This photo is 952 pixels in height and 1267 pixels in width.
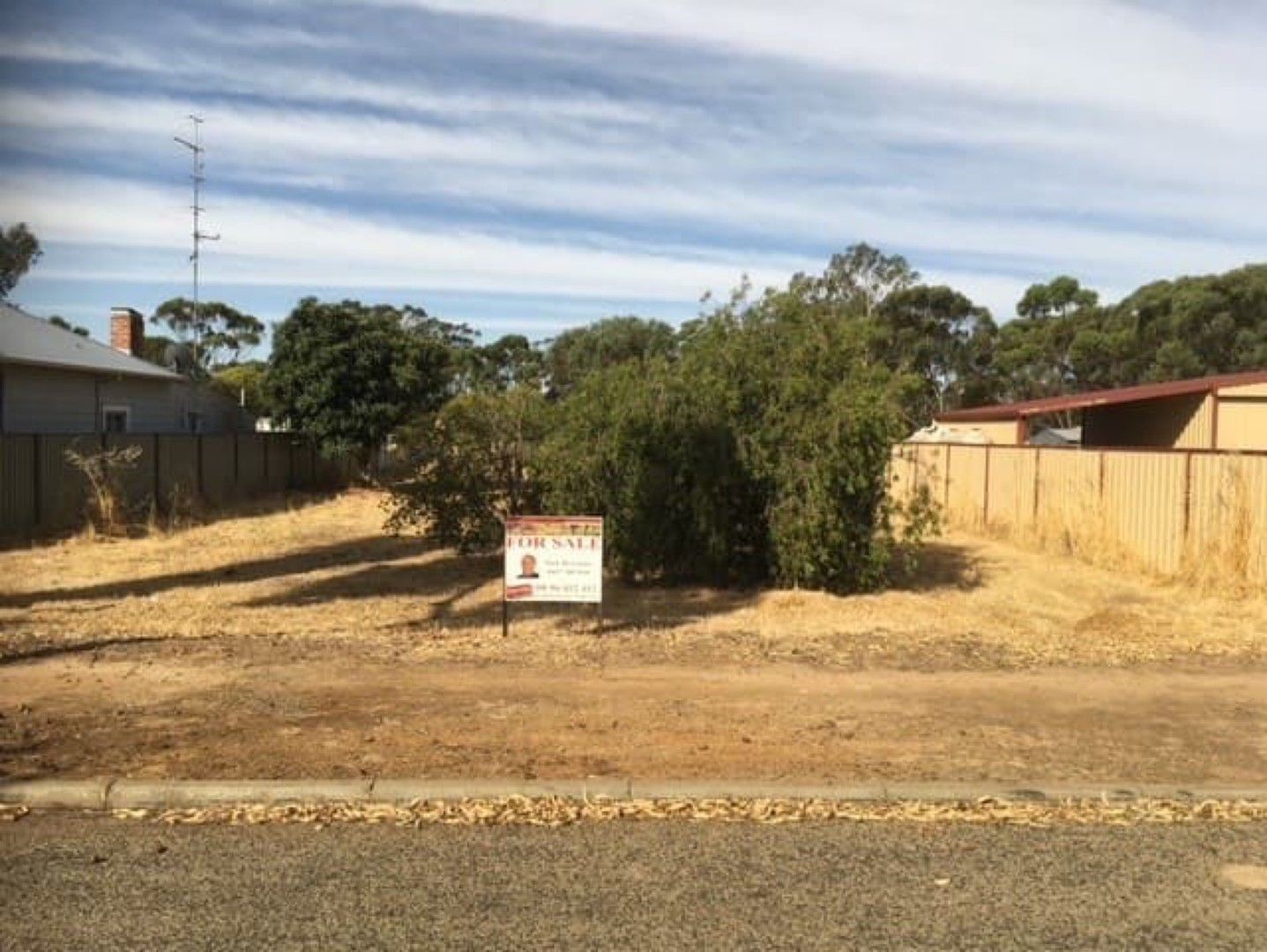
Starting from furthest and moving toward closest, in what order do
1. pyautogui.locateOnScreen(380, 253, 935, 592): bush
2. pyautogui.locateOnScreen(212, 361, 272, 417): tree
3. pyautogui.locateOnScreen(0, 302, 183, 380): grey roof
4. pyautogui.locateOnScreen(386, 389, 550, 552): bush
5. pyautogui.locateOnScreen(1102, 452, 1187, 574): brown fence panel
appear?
pyautogui.locateOnScreen(212, 361, 272, 417): tree, pyautogui.locateOnScreen(0, 302, 183, 380): grey roof, pyautogui.locateOnScreen(386, 389, 550, 552): bush, pyautogui.locateOnScreen(1102, 452, 1187, 574): brown fence panel, pyautogui.locateOnScreen(380, 253, 935, 592): bush

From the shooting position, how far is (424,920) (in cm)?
457

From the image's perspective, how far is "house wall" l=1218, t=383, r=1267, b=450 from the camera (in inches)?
877

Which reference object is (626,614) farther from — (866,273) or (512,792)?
(866,273)

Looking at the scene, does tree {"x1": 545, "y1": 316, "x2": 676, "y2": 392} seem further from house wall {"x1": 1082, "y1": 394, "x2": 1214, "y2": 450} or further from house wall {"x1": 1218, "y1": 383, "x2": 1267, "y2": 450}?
house wall {"x1": 1218, "y1": 383, "x2": 1267, "y2": 450}

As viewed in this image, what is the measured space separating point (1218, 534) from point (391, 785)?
11768 millimetres

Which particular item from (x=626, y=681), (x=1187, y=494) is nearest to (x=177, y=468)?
(x=626, y=681)

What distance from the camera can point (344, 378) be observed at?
31297mm

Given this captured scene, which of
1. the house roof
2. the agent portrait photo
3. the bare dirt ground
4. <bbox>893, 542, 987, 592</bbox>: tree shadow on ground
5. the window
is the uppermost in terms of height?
the house roof

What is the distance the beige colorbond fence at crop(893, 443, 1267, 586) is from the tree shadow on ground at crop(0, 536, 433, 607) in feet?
25.2

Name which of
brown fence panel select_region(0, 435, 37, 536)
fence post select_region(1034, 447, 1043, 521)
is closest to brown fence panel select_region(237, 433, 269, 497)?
brown fence panel select_region(0, 435, 37, 536)

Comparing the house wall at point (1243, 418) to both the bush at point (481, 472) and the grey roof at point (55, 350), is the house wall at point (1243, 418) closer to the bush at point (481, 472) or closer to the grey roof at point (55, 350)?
the bush at point (481, 472)

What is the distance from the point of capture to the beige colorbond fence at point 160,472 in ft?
65.6

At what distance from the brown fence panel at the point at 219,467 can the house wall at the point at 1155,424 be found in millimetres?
20561

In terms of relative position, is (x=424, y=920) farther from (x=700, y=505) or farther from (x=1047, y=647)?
(x=700, y=505)
